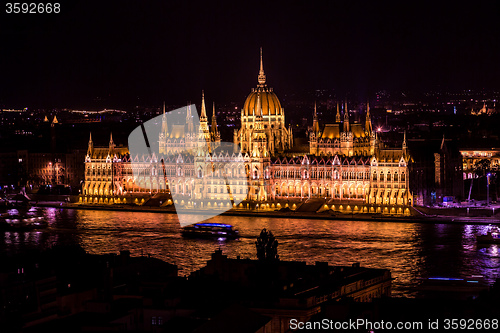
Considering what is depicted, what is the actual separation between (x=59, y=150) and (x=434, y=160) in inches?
1765

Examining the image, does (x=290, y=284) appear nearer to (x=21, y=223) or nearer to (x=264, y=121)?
(x=21, y=223)

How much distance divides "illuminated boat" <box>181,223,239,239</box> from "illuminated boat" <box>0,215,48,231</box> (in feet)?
37.4

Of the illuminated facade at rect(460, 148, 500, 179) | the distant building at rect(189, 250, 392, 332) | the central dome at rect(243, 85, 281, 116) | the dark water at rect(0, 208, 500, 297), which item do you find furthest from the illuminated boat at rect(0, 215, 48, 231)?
the illuminated facade at rect(460, 148, 500, 179)

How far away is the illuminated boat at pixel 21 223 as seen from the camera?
69.2 meters

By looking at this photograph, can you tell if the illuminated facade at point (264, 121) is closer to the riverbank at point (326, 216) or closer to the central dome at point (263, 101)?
the central dome at point (263, 101)

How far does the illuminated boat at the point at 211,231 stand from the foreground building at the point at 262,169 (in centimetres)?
1224

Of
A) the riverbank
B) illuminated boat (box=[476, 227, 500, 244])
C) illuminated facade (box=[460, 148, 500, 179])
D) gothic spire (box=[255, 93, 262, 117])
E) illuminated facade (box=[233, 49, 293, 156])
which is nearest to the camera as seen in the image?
illuminated boat (box=[476, 227, 500, 244])

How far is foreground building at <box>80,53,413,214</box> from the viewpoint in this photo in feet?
250

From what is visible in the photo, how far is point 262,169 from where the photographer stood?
81000mm

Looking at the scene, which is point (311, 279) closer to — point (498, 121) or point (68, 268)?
point (68, 268)

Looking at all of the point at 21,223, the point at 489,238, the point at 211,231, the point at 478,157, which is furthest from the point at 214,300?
the point at 478,157

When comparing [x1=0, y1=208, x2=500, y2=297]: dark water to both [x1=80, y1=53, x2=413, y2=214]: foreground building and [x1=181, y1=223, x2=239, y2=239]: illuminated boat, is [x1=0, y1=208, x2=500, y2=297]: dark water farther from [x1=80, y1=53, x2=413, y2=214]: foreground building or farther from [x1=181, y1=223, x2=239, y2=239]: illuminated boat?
[x1=80, y1=53, x2=413, y2=214]: foreground building

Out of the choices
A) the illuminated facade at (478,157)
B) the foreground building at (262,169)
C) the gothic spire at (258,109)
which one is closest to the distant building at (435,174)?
the foreground building at (262,169)

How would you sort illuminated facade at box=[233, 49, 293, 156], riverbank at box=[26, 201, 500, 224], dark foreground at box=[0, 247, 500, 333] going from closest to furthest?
dark foreground at box=[0, 247, 500, 333], riverbank at box=[26, 201, 500, 224], illuminated facade at box=[233, 49, 293, 156]
